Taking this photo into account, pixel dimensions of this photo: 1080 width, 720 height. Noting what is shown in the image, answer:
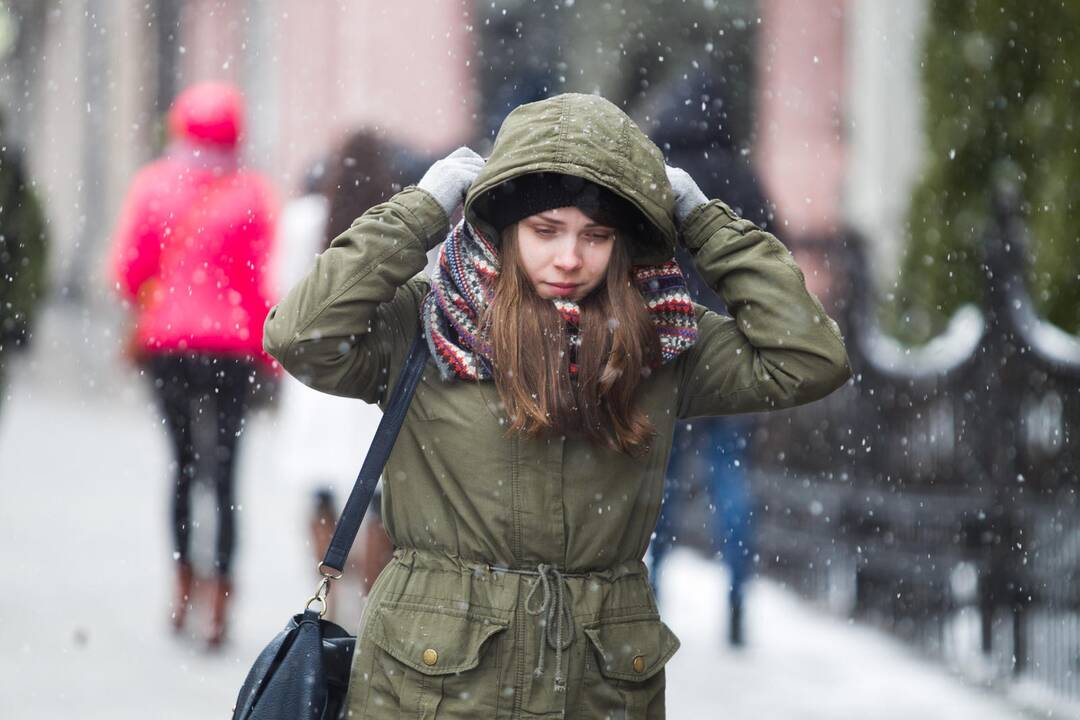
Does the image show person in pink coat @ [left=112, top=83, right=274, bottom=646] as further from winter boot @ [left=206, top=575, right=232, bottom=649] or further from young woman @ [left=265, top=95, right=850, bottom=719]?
young woman @ [left=265, top=95, right=850, bottom=719]

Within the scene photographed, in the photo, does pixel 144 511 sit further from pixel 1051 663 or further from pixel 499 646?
pixel 499 646

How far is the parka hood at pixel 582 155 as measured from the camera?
2764mm

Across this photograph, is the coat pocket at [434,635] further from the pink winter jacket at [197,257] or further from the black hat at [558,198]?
the pink winter jacket at [197,257]

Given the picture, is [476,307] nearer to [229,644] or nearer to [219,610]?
[219,610]

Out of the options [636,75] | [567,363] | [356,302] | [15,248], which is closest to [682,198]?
[567,363]

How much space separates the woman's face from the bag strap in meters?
0.25

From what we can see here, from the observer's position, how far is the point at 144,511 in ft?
33.2

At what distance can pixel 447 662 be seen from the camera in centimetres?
271

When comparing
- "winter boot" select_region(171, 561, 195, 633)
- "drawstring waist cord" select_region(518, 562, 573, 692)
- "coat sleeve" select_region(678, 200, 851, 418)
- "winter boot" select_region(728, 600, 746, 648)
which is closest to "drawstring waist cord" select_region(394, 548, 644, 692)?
"drawstring waist cord" select_region(518, 562, 573, 692)

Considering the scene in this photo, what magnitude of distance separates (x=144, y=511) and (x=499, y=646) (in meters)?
7.73

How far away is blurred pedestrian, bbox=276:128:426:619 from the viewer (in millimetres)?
5395

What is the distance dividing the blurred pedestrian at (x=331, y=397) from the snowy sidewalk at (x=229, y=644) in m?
0.44

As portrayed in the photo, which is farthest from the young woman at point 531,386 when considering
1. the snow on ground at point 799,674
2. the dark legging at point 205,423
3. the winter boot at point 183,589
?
the winter boot at point 183,589

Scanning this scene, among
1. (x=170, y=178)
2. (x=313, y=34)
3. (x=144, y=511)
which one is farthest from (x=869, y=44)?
A: (x=170, y=178)
